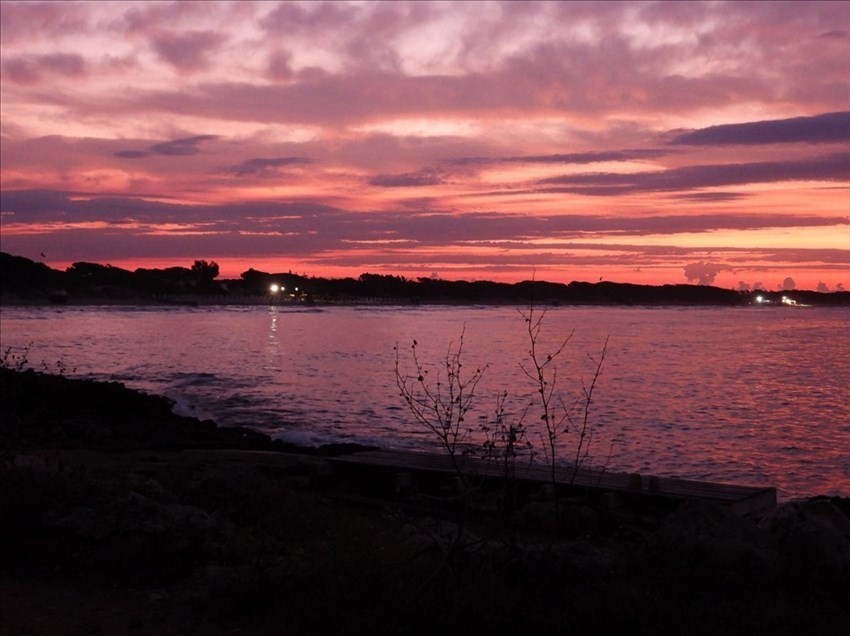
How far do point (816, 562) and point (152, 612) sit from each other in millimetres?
5808

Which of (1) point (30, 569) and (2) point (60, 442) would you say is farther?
(2) point (60, 442)

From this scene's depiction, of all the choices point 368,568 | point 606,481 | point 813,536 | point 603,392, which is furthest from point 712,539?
point 603,392

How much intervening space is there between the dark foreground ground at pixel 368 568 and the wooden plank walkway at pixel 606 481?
43.1 inches

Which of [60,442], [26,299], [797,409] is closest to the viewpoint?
[60,442]

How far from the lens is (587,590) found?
6.50 meters

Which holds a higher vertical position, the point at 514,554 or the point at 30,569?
the point at 514,554

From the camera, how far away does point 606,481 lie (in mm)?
12883

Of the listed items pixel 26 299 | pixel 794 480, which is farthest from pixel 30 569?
pixel 26 299

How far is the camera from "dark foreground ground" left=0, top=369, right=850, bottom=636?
6.14 metres

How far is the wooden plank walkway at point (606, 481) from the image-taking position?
11.9 metres

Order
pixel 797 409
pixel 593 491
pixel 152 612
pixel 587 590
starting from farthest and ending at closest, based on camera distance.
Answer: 1. pixel 797 409
2. pixel 593 491
3. pixel 152 612
4. pixel 587 590

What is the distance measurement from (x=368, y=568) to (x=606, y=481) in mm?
6940

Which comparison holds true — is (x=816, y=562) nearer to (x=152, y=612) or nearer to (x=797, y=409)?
(x=152, y=612)

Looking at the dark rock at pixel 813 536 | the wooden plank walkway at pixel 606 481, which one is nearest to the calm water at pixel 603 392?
the wooden plank walkway at pixel 606 481
